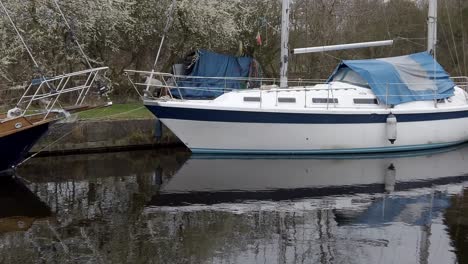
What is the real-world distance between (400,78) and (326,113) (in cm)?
294

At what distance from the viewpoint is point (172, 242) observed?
8.77 m

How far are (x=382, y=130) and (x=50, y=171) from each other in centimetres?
909

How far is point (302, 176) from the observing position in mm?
13812

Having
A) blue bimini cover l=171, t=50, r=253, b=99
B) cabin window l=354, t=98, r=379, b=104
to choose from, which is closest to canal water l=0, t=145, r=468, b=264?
cabin window l=354, t=98, r=379, b=104

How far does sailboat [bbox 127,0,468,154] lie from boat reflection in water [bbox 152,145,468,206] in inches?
14.3

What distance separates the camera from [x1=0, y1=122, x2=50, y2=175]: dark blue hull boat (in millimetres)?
12945

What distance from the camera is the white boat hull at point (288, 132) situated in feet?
52.2

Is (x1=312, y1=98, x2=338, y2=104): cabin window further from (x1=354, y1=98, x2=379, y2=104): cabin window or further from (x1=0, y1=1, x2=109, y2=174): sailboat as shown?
(x1=0, y1=1, x2=109, y2=174): sailboat

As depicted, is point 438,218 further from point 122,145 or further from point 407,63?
point 122,145

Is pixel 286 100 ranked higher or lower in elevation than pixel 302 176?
higher

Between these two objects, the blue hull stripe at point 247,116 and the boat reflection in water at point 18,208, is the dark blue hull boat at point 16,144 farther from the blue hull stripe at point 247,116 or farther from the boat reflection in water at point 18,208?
the blue hull stripe at point 247,116

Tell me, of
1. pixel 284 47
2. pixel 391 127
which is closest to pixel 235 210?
pixel 391 127

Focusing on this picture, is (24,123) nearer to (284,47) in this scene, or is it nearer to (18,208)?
(18,208)

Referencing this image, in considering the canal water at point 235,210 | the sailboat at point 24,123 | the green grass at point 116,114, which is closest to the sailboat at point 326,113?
the canal water at point 235,210
